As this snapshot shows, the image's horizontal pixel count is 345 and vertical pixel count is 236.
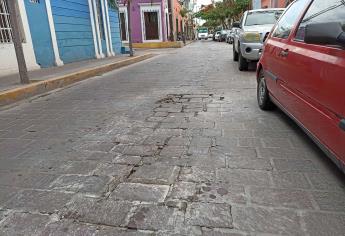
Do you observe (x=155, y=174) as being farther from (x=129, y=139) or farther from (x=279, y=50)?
(x=279, y=50)

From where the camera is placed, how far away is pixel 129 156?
3455mm

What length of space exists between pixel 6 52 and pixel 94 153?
288 inches

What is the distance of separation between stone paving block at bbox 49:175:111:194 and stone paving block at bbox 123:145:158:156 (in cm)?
61

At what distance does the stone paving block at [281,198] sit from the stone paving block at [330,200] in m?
0.06

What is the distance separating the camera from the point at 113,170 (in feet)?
10.2

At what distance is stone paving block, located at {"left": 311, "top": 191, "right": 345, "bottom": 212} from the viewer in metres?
2.36

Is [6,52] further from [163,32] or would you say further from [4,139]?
[163,32]

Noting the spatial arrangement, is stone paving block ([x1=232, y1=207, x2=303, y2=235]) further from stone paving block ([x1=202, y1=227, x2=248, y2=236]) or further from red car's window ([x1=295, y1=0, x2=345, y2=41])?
red car's window ([x1=295, y1=0, x2=345, y2=41])

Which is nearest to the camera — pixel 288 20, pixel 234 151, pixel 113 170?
pixel 113 170

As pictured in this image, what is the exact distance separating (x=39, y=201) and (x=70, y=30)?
11.9m

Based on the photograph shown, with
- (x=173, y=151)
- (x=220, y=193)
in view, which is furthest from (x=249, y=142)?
(x=220, y=193)

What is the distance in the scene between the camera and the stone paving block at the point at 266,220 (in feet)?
7.00

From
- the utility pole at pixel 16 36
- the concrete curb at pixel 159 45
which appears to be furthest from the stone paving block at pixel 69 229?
the concrete curb at pixel 159 45

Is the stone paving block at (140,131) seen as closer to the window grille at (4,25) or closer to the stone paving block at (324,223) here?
the stone paving block at (324,223)
